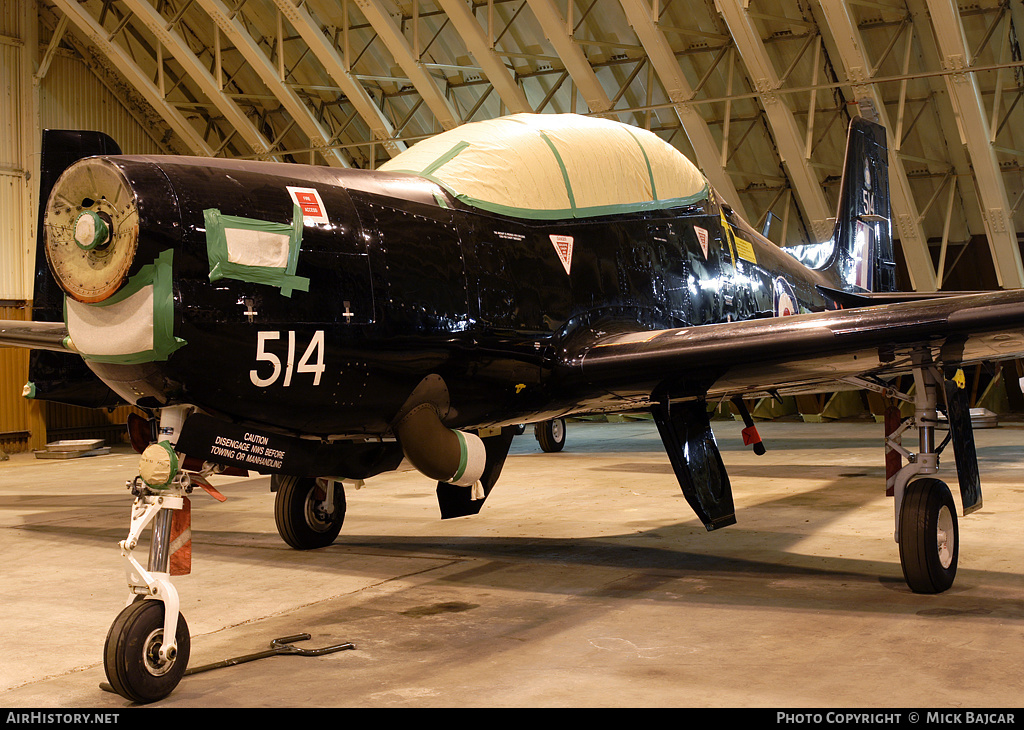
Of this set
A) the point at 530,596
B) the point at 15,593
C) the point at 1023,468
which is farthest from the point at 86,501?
the point at 1023,468

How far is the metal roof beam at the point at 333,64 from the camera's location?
16.2m

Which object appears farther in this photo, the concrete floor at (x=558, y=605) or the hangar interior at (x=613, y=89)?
the hangar interior at (x=613, y=89)

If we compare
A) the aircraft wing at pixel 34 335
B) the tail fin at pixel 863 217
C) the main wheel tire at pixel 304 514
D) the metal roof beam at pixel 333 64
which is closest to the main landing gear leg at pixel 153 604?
the main wheel tire at pixel 304 514

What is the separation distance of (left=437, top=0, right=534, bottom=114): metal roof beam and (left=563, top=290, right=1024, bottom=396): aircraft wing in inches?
446

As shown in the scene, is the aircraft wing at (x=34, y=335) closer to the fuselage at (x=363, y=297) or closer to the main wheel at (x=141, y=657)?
the fuselage at (x=363, y=297)

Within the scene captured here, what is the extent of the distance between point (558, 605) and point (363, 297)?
1.96 m

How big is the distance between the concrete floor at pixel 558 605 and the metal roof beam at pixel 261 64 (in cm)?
1048

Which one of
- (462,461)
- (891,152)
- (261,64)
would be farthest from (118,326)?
(261,64)

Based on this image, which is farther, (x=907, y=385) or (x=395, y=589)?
(x=907, y=385)

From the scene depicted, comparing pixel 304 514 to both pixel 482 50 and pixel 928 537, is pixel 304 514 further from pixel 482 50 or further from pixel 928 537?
pixel 482 50

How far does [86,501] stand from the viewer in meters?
10.0

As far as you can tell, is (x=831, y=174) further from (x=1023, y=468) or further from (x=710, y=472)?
(x=710, y=472)

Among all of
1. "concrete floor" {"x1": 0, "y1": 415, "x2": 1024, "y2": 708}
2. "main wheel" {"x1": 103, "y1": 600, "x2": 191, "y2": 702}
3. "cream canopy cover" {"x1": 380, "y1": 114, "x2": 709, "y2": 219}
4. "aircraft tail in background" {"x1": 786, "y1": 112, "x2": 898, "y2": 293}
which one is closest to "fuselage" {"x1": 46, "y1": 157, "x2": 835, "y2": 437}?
"cream canopy cover" {"x1": 380, "y1": 114, "x2": 709, "y2": 219}

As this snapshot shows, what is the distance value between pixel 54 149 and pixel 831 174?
13682 millimetres
